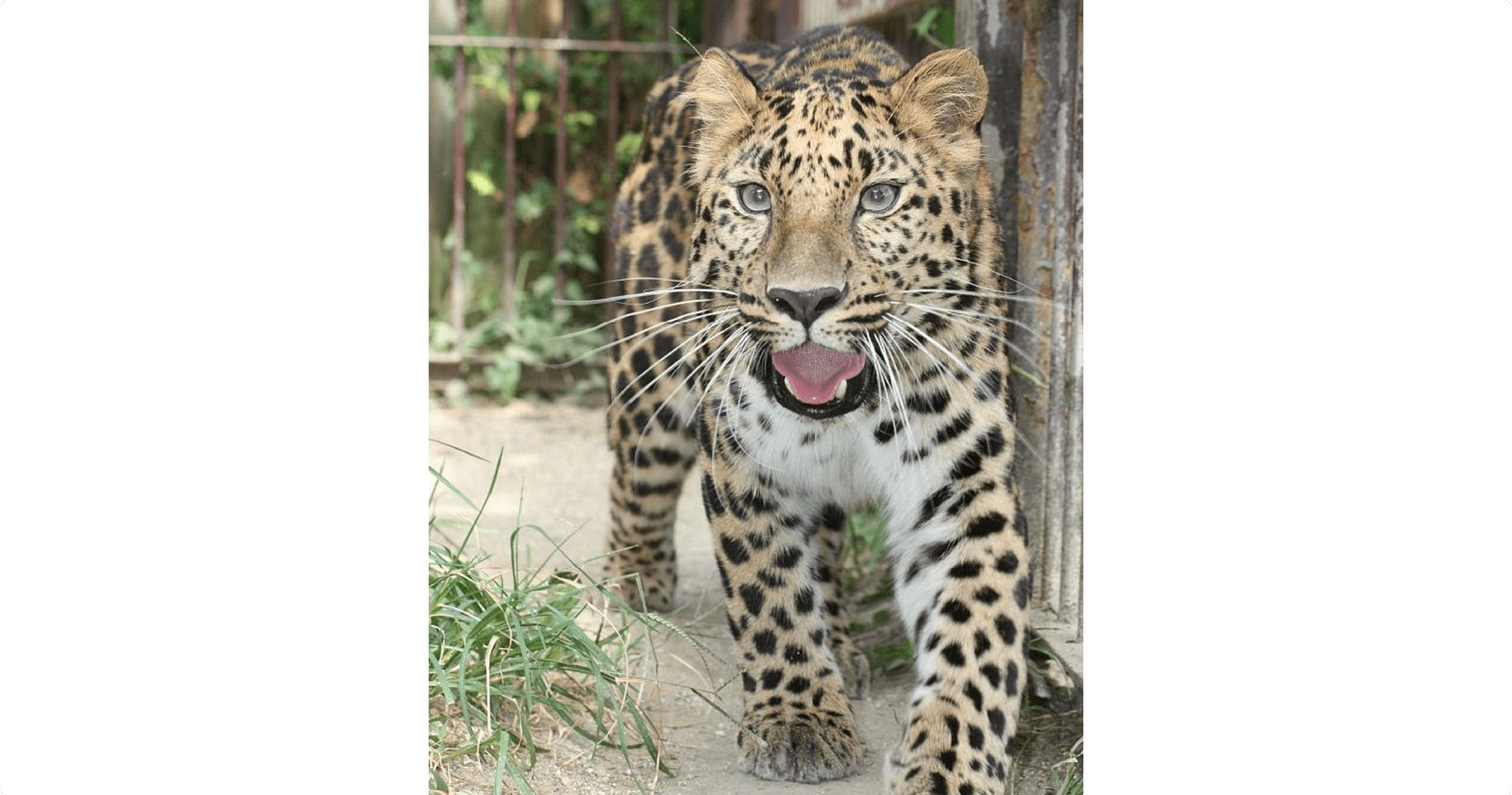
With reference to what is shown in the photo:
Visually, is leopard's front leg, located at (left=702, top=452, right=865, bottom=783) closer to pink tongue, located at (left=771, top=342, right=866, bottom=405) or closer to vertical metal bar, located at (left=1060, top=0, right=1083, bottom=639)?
pink tongue, located at (left=771, top=342, right=866, bottom=405)

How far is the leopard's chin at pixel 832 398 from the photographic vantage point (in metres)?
4.12

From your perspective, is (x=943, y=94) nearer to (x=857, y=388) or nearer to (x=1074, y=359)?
(x=857, y=388)

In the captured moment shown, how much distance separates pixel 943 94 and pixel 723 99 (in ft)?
2.13

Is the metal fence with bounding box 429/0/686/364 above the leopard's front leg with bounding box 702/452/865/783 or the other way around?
above

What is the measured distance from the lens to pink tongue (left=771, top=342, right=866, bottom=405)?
404 centimetres

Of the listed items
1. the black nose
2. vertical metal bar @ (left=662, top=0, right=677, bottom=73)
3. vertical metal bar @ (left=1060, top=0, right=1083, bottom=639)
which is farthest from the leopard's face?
vertical metal bar @ (left=662, top=0, right=677, bottom=73)

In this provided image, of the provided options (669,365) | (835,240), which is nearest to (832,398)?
Answer: (835,240)
